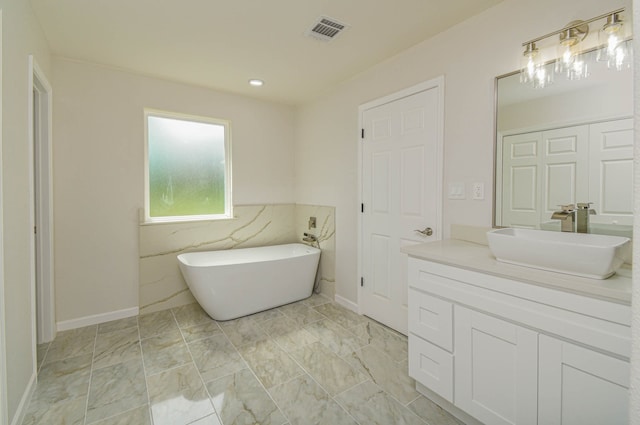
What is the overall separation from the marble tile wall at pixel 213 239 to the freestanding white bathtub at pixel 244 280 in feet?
0.50

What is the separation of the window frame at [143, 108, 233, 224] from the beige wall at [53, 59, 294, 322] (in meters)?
0.06

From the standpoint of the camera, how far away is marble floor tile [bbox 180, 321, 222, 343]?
2.58 metres

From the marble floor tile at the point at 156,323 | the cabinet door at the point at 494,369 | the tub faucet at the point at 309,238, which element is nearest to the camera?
the cabinet door at the point at 494,369

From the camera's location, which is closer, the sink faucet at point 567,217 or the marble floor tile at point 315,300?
the sink faucet at point 567,217

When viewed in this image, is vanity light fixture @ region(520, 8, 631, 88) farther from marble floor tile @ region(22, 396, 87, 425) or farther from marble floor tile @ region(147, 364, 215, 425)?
marble floor tile @ region(22, 396, 87, 425)

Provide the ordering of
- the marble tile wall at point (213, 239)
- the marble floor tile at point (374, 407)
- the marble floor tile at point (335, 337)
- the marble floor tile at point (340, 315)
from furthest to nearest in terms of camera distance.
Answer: the marble tile wall at point (213, 239) < the marble floor tile at point (340, 315) < the marble floor tile at point (335, 337) < the marble floor tile at point (374, 407)

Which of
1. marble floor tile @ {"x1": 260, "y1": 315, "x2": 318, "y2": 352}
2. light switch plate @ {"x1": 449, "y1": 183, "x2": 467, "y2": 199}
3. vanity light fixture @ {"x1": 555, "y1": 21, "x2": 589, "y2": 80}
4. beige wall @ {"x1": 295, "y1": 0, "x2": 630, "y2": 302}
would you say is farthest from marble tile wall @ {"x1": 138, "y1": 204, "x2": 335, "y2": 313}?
vanity light fixture @ {"x1": 555, "y1": 21, "x2": 589, "y2": 80}

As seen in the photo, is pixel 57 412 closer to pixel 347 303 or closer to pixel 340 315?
pixel 340 315

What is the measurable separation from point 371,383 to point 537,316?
1.13 m

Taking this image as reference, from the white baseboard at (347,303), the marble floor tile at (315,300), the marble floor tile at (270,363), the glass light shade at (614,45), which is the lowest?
the marble floor tile at (270,363)

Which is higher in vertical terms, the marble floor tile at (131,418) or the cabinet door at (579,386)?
the cabinet door at (579,386)

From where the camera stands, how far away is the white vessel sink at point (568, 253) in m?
1.16

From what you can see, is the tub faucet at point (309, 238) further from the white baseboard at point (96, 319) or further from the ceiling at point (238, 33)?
the white baseboard at point (96, 319)

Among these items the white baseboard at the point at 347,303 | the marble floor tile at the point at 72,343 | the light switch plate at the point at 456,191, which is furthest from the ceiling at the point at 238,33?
the marble floor tile at the point at 72,343
